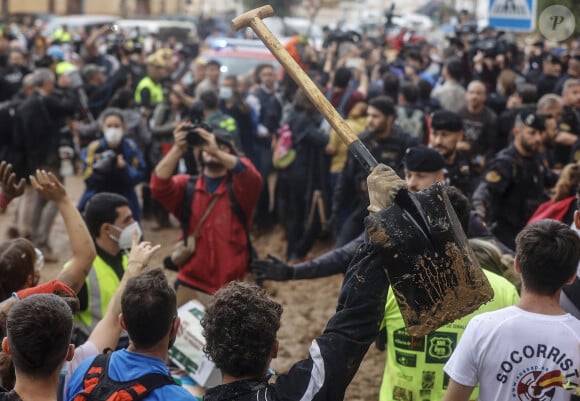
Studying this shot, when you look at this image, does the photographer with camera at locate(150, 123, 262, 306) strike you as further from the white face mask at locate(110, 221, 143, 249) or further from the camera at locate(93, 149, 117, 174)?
the camera at locate(93, 149, 117, 174)

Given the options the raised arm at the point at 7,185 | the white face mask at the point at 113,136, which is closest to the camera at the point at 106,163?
the white face mask at the point at 113,136

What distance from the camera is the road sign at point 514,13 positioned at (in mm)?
9531

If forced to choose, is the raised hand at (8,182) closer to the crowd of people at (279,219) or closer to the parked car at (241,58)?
the crowd of people at (279,219)

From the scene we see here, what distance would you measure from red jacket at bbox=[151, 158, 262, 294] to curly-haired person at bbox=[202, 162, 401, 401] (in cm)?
317

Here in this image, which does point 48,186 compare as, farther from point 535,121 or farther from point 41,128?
point 41,128

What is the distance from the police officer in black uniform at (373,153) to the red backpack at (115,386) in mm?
4009

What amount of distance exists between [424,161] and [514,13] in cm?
500

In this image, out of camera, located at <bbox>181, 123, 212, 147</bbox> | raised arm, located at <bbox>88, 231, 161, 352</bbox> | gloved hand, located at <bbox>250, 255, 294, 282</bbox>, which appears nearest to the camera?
raised arm, located at <bbox>88, 231, 161, 352</bbox>

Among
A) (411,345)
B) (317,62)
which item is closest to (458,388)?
(411,345)

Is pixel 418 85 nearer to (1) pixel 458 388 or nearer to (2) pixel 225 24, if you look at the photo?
(1) pixel 458 388

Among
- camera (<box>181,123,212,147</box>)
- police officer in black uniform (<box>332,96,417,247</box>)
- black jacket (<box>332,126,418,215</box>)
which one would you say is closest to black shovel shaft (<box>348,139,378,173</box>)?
camera (<box>181,123,212,147</box>)

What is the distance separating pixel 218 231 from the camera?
601cm

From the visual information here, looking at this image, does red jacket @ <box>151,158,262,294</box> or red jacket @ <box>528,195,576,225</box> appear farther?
red jacket @ <box>151,158,262,294</box>

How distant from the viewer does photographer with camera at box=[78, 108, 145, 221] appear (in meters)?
7.58
